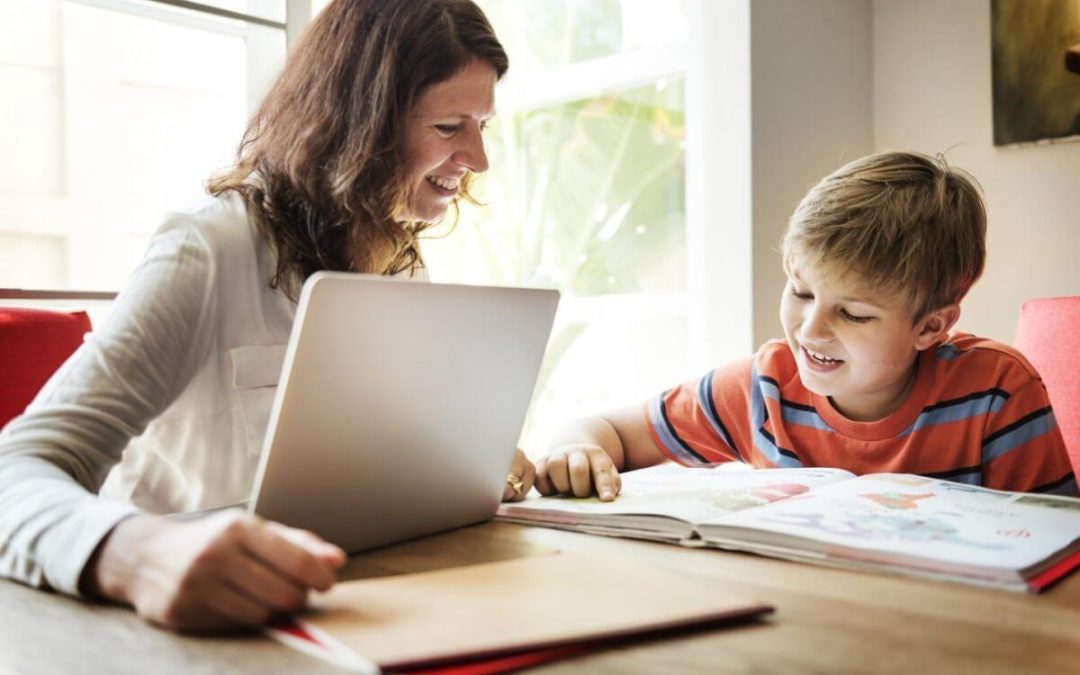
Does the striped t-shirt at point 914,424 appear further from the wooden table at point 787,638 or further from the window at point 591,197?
the window at point 591,197

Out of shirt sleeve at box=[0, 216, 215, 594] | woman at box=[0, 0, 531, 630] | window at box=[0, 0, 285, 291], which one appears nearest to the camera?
shirt sleeve at box=[0, 216, 215, 594]

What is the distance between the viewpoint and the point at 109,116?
2.12 m

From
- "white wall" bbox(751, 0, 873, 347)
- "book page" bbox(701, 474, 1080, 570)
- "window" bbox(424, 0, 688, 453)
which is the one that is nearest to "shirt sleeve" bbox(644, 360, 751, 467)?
"book page" bbox(701, 474, 1080, 570)

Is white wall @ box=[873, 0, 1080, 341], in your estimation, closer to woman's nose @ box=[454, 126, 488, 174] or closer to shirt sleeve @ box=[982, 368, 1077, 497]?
shirt sleeve @ box=[982, 368, 1077, 497]

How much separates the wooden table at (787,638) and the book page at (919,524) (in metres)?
0.03

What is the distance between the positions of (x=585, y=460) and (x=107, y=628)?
56cm

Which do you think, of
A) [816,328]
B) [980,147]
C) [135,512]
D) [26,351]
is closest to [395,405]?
[135,512]

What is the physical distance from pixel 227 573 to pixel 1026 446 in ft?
3.51

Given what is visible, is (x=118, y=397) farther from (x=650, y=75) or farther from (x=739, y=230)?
(x=650, y=75)

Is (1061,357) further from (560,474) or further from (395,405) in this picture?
(395,405)

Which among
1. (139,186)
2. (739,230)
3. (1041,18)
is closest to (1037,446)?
(739,230)

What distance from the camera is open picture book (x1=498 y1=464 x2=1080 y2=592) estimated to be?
27.9 inches

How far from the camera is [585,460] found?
1.04 metres

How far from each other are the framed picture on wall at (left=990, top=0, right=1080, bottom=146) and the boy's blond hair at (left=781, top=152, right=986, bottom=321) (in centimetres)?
112
